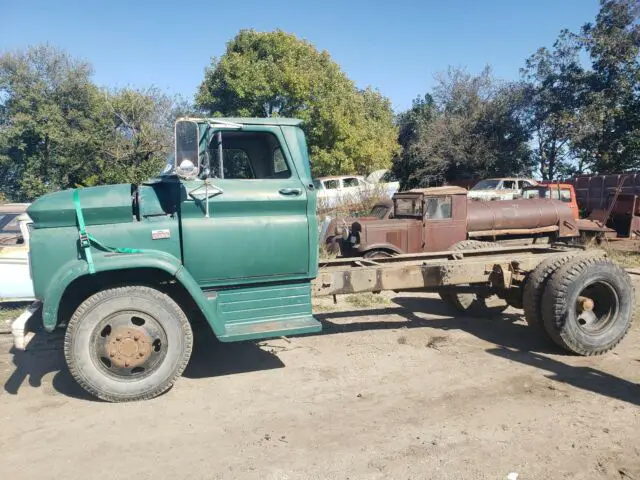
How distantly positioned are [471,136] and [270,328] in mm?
24137

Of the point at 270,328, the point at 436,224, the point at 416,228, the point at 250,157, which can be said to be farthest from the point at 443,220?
the point at 270,328

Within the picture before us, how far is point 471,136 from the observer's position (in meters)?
26.3

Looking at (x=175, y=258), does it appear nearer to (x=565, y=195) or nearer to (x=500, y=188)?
(x=565, y=195)

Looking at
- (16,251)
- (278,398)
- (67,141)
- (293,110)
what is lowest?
(278,398)

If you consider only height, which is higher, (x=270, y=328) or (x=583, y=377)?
(x=270, y=328)

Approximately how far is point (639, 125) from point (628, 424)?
70.3ft

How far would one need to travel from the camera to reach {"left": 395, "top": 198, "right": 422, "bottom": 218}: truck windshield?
9859 millimetres

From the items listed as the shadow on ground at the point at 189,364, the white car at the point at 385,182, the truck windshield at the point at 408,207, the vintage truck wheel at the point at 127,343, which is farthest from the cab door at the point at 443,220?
the white car at the point at 385,182

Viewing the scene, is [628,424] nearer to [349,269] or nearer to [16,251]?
[349,269]

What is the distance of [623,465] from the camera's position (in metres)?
3.24

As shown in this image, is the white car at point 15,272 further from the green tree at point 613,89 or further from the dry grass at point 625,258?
the green tree at point 613,89

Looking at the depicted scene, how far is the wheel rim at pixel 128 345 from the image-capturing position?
4047 mm

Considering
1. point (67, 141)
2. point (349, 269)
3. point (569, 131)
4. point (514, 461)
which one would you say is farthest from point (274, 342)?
point (569, 131)

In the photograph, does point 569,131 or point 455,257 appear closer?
point 455,257
